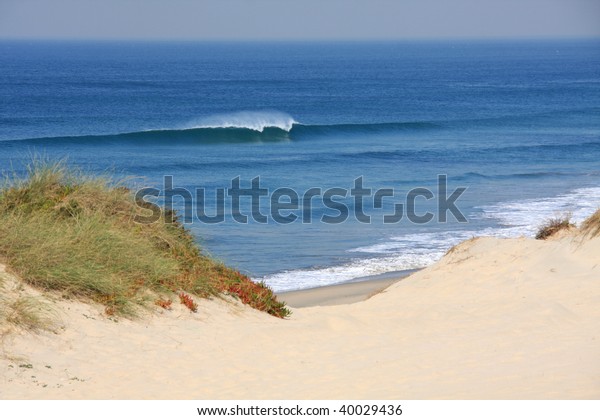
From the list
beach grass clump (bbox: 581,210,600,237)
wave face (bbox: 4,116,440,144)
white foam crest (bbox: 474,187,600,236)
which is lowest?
white foam crest (bbox: 474,187,600,236)

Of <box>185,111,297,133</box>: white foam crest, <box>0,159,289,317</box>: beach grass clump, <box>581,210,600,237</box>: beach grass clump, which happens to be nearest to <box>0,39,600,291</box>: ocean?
<box>185,111,297,133</box>: white foam crest

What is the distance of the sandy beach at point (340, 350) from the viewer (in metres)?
6.93

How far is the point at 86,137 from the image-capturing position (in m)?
37.3

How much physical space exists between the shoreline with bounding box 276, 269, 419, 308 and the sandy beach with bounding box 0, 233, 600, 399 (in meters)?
2.45

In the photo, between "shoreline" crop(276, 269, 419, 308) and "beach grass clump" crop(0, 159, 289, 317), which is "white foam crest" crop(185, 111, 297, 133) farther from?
"beach grass clump" crop(0, 159, 289, 317)

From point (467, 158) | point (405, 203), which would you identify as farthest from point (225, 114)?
point (405, 203)

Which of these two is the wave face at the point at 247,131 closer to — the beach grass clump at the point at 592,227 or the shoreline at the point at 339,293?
the shoreline at the point at 339,293

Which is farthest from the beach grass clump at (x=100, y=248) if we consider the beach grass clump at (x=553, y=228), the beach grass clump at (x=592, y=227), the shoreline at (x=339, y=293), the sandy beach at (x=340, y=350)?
the beach grass clump at (x=553, y=228)

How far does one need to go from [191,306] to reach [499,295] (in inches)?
178

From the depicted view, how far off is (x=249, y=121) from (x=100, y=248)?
36.3 metres

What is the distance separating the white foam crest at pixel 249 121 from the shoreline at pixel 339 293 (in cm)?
2720

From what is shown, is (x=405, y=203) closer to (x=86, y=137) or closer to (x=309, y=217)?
(x=309, y=217)

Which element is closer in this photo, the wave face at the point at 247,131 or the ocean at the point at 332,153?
the ocean at the point at 332,153

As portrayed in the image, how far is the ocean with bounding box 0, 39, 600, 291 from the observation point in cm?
1911
